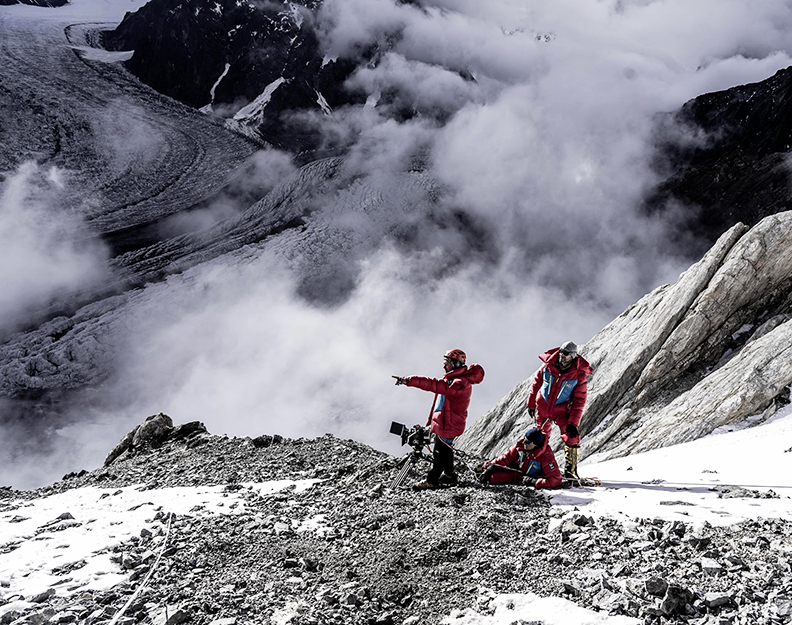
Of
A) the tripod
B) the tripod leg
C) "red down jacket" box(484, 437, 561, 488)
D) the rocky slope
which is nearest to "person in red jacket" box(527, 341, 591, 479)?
"red down jacket" box(484, 437, 561, 488)

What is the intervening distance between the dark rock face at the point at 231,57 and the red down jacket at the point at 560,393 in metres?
80.8

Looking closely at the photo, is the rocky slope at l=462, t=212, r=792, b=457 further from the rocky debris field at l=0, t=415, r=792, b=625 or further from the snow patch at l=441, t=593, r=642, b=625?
the snow patch at l=441, t=593, r=642, b=625

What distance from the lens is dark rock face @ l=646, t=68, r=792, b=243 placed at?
103438 mm

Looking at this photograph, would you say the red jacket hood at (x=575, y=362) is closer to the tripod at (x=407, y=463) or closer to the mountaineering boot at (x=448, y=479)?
the mountaineering boot at (x=448, y=479)

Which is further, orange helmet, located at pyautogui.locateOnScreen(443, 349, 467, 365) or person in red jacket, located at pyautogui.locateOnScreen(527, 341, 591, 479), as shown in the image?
person in red jacket, located at pyautogui.locateOnScreen(527, 341, 591, 479)

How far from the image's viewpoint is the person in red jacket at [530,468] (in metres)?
8.09

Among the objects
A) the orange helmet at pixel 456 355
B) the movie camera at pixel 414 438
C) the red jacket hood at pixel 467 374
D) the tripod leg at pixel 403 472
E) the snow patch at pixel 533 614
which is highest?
the orange helmet at pixel 456 355

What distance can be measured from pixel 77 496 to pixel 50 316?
45532 mm

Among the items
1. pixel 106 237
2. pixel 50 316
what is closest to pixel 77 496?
pixel 50 316

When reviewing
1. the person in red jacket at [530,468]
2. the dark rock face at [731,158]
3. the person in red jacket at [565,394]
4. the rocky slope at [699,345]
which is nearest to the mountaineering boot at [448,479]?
the person in red jacket at [530,468]

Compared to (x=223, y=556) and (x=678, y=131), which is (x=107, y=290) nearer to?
(x=223, y=556)

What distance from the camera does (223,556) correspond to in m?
5.84

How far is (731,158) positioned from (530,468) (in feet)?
448

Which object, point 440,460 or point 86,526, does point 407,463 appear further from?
point 86,526
